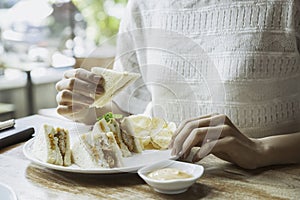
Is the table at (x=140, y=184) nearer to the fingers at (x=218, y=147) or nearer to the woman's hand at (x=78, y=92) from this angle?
the fingers at (x=218, y=147)

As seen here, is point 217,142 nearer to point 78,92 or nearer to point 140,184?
point 140,184

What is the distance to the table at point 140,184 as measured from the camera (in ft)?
2.60

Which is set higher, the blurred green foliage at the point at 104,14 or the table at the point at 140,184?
the blurred green foliage at the point at 104,14

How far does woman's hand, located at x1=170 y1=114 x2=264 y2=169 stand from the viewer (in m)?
0.91

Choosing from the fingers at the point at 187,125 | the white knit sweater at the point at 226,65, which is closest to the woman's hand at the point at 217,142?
the fingers at the point at 187,125

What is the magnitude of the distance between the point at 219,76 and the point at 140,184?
0.40 m

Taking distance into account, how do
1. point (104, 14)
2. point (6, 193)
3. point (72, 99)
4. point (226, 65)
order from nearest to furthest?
point (6, 193)
point (72, 99)
point (226, 65)
point (104, 14)

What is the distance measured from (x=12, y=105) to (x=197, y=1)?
94.8 inches

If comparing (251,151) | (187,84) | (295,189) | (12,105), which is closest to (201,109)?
(187,84)

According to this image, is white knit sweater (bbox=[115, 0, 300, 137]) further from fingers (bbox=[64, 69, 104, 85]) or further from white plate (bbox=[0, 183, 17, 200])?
white plate (bbox=[0, 183, 17, 200])

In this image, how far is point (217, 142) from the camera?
91cm

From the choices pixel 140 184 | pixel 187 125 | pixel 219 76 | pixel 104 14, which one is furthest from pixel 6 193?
pixel 104 14

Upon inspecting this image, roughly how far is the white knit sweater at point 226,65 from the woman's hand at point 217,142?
0.35 ft

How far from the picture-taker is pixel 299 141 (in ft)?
3.29
